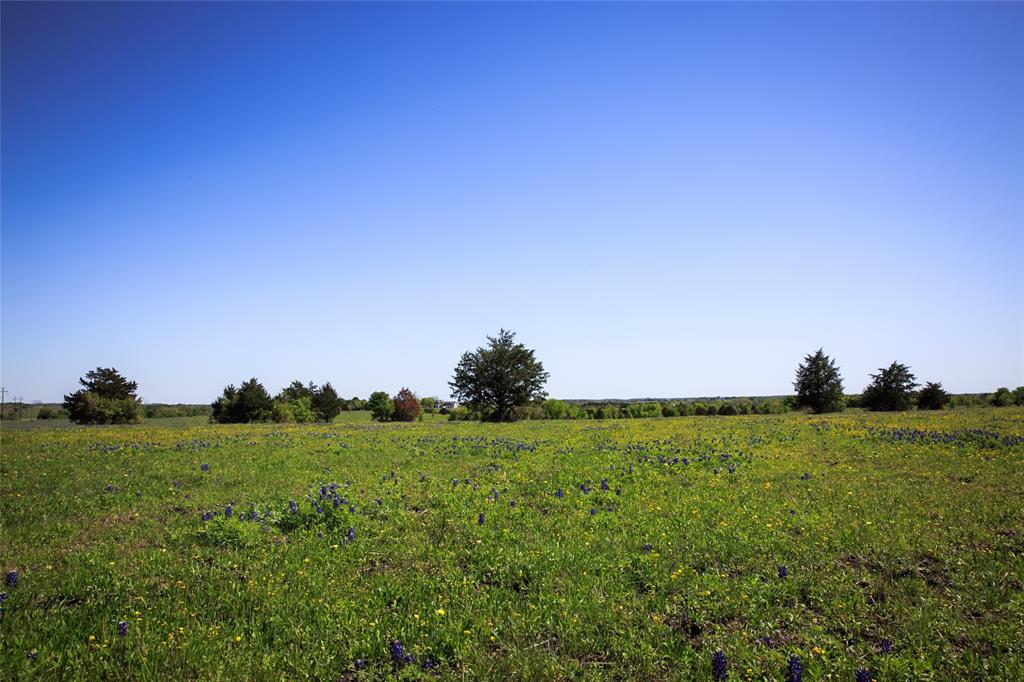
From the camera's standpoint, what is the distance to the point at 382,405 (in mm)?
64875

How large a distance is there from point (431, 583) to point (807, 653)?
4.53 meters

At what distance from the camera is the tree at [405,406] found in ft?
206

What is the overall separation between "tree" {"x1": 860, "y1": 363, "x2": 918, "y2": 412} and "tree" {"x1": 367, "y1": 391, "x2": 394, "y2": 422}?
5626cm

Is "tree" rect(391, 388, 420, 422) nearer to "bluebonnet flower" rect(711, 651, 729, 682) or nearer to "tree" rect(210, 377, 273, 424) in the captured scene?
"tree" rect(210, 377, 273, 424)

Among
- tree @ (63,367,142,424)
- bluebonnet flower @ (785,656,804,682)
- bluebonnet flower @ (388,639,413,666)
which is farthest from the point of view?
tree @ (63,367,142,424)

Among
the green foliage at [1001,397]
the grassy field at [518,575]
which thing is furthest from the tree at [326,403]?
the green foliage at [1001,397]

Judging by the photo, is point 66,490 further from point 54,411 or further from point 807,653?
point 54,411

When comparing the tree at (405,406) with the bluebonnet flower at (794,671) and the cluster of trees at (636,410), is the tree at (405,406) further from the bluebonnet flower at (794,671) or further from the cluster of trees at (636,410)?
the bluebonnet flower at (794,671)

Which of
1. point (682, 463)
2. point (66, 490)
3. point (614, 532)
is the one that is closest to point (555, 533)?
point (614, 532)

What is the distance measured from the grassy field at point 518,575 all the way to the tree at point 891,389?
45.8 m

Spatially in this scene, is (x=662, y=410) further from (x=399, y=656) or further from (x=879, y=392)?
(x=399, y=656)

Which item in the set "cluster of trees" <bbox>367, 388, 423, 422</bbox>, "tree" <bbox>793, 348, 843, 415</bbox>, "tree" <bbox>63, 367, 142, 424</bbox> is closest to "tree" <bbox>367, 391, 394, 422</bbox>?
"cluster of trees" <bbox>367, 388, 423, 422</bbox>

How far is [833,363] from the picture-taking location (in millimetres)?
53969

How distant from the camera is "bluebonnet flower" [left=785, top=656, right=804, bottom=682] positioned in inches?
185
